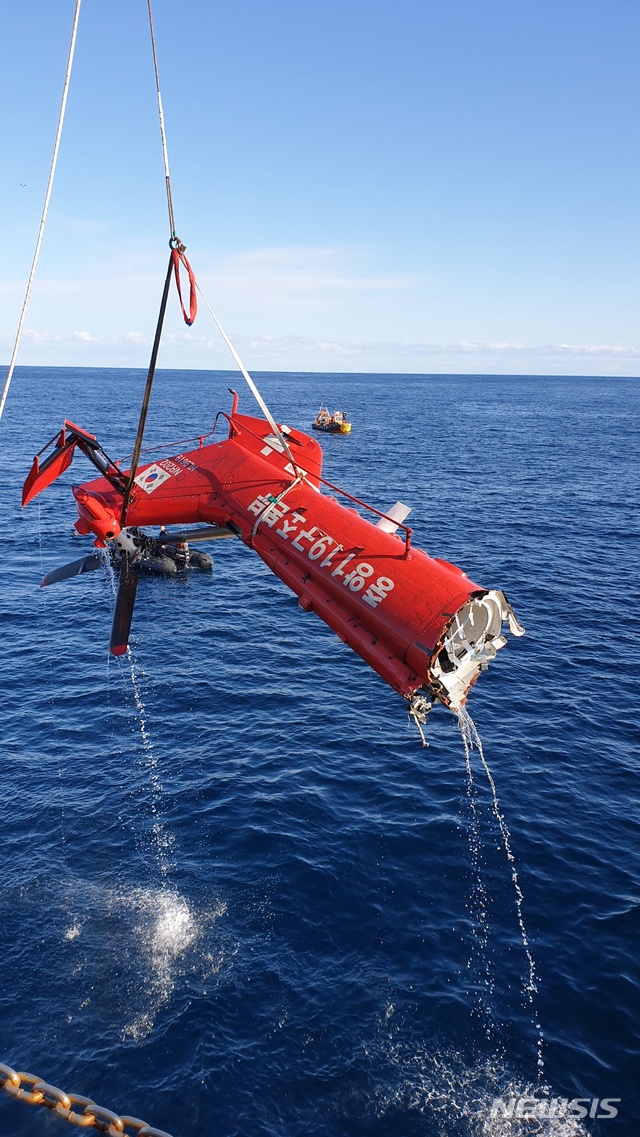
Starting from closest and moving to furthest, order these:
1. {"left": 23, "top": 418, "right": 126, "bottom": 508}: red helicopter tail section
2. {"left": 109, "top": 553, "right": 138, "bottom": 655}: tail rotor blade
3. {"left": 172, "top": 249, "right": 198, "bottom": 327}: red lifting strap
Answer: {"left": 172, "top": 249, "right": 198, "bottom": 327}: red lifting strap < {"left": 109, "top": 553, "right": 138, "bottom": 655}: tail rotor blade < {"left": 23, "top": 418, "right": 126, "bottom": 508}: red helicopter tail section

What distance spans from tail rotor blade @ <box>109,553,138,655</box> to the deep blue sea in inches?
413

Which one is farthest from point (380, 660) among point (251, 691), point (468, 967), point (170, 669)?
point (170, 669)

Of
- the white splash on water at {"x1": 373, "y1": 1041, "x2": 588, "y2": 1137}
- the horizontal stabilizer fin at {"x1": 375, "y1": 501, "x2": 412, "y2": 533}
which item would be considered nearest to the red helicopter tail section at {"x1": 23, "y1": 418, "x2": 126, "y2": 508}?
the horizontal stabilizer fin at {"x1": 375, "y1": 501, "x2": 412, "y2": 533}

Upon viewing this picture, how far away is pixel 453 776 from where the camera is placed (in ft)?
111

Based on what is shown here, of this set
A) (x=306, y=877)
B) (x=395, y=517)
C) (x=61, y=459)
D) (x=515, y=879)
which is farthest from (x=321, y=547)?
(x=515, y=879)

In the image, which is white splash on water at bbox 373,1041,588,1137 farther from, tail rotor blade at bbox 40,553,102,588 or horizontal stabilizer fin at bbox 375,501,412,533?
tail rotor blade at bbox 40,553,102,588

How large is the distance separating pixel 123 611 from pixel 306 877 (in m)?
12.9

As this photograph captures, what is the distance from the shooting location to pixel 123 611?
76.9 feet

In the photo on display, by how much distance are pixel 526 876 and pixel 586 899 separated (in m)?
2.27

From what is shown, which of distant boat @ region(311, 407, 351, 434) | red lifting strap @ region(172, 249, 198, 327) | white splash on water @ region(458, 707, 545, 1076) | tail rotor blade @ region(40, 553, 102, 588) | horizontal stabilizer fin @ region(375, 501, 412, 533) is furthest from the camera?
distant boat @ region(311, 407, 351, 434)

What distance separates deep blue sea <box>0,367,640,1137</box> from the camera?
20562 mm

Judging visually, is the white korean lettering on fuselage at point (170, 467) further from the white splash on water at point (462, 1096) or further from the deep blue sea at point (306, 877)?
the white splash on water at point (462, 1096)

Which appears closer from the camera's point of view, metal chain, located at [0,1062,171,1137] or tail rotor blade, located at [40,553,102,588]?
metal chain, located at [0,1062,171,1137]

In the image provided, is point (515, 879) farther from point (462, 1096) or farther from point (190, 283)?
point (190, 283)
